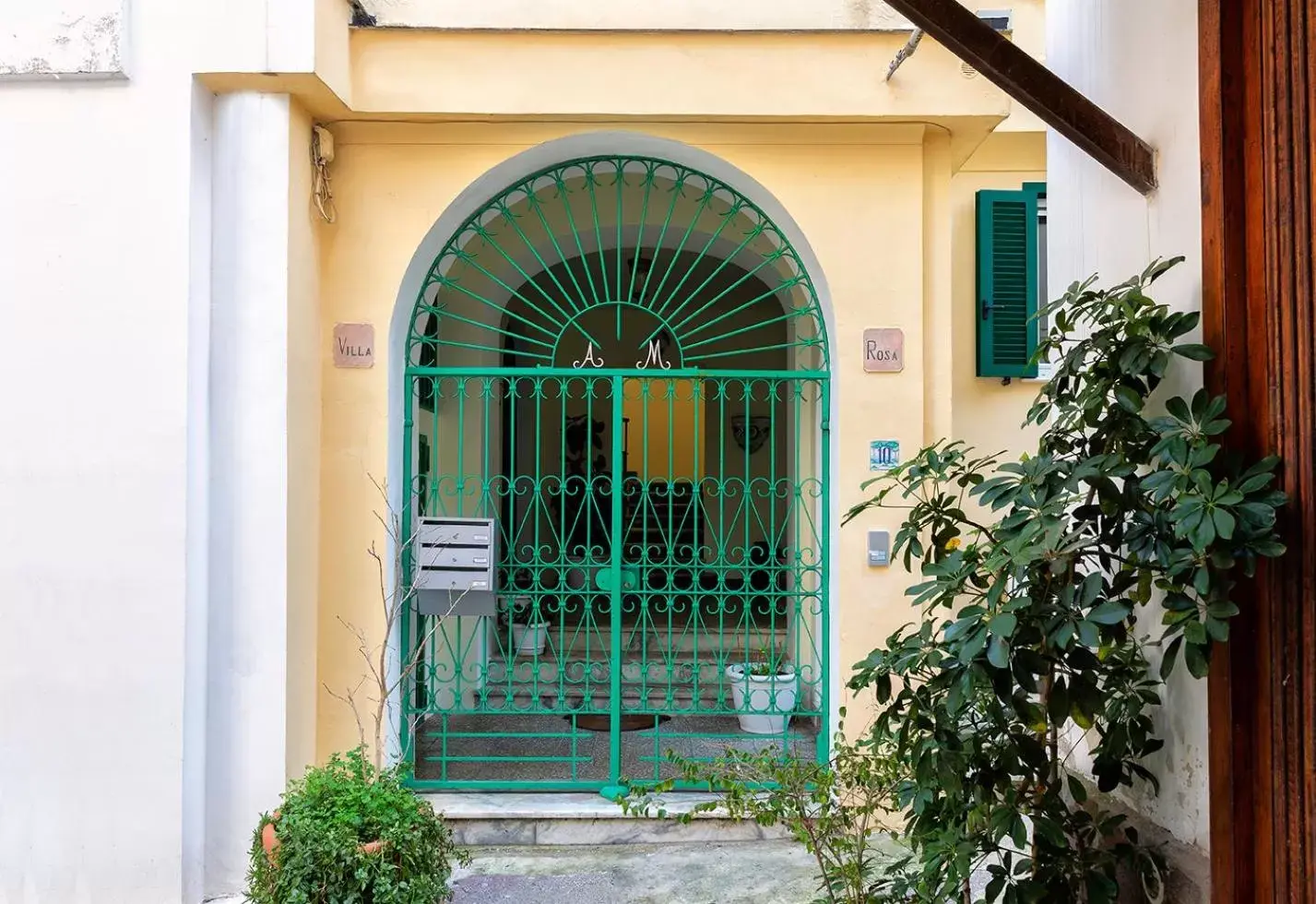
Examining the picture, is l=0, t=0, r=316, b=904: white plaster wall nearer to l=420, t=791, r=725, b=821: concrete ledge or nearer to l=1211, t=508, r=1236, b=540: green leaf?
l=420, t=791, r=725, b=821: concrete ledge

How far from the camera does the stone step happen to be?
14.3 feet

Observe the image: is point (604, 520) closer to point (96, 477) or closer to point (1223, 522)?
point (96, 477)

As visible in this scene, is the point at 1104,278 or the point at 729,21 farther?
the point at 729,21

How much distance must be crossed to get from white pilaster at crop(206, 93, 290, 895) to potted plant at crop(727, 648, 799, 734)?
2.39 meters

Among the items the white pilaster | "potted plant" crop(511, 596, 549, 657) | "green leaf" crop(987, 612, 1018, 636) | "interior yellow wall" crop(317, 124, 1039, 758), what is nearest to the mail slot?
"interior yellow wall" crop(317, 124, 1039, 758)

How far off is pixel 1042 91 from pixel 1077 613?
137cm

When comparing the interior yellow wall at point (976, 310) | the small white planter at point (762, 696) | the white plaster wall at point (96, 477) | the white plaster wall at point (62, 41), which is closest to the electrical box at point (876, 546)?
the small white planter at point (762, 696)

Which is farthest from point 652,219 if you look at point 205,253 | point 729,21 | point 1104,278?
point 1104,278

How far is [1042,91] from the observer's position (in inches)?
91.1

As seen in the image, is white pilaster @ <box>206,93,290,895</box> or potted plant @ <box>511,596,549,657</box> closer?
white pilaster @ <box>206,93,290,895</box>

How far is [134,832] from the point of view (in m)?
3.79

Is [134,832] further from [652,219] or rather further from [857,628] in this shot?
[652,219]

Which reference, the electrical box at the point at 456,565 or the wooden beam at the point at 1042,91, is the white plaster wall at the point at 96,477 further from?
the wooden beam at the point at 1042,91

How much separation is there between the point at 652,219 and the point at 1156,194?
12.1ft
